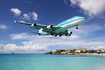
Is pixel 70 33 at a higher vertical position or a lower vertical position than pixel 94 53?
higher

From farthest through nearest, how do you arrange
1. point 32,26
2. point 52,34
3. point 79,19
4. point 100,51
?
point 100,51
point 52,34
point 32,26
point 79,19

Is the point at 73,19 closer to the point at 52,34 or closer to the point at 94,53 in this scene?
the point at 52,34

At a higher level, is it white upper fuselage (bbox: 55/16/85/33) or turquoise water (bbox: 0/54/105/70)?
white upper fuselage (bbox: 55/16/85/33)

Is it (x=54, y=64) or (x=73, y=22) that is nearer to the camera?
(x=73, y=22)

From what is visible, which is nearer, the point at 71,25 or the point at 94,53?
the point at 71,25

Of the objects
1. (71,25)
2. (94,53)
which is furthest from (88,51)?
(71,25)

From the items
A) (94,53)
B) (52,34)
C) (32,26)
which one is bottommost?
(94,53)

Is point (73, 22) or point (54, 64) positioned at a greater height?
point (73, 22)

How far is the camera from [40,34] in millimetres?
47875

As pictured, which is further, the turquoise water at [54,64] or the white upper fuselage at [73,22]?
the turquoise water at [54,64]

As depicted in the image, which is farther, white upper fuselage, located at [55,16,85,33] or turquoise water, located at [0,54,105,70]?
turquoise water, located at [0,54,105,70]

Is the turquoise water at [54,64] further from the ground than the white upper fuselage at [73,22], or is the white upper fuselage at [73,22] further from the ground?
the white upper fuselage at [73,22]

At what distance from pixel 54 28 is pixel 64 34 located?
11405 mm

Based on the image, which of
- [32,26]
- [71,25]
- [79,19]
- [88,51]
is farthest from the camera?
[88,51]
